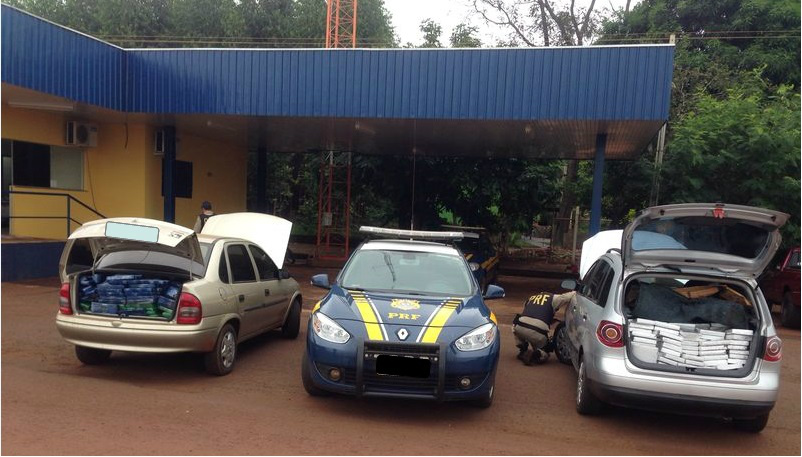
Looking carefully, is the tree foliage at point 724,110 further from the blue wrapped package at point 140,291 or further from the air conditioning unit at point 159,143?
the air conditioning unit at point 159,143

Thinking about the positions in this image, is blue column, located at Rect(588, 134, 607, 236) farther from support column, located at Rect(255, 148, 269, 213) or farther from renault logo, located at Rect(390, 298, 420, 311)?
support column, located at Rect(255, 148, 269, 213)

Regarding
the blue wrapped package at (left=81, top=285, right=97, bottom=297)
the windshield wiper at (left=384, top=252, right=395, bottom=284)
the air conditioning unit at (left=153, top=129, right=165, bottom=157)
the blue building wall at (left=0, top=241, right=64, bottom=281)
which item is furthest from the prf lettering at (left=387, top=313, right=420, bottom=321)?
the air conditioning unit at (left=153, top=129, right=165, bottom=157)

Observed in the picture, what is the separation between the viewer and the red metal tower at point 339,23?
2780 centimetres

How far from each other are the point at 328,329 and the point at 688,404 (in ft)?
10.1

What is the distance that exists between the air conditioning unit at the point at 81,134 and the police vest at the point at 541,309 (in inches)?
455

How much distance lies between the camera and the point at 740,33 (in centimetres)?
2620

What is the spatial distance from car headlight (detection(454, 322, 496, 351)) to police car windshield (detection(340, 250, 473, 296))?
80cm

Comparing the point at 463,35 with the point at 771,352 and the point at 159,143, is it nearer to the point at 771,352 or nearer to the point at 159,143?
the point at 159,143

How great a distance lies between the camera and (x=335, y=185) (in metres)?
24.2

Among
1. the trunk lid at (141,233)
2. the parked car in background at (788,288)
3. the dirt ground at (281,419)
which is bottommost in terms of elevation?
the dirt ground at (281,419)

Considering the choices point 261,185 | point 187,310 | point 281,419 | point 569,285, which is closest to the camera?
point 281,419

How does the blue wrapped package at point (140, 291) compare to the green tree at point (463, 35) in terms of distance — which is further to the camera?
the green tree at point (463, 35)

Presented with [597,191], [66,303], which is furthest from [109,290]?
[597,191]

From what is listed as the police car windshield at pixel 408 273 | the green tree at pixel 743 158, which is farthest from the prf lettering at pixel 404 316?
the green tree at pixel 743 158
